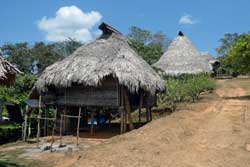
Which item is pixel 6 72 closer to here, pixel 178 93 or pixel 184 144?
pixel 184 144

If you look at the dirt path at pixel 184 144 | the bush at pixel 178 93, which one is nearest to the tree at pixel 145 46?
the bush at pixel 178 93

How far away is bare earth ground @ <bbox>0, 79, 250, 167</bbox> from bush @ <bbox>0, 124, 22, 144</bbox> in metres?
1.58

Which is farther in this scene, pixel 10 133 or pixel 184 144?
pixel 10 133

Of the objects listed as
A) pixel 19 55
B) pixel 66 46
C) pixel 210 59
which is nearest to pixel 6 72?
pixel 19 55

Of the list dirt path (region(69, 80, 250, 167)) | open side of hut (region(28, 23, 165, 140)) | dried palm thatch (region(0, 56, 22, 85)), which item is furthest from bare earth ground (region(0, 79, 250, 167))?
dried palm thatch (region(0, 56, 22, 85))

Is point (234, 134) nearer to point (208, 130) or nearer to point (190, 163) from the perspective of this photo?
point (208, 130)

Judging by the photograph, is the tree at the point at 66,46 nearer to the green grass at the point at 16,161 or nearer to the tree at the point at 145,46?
the tree at the point at 145,46

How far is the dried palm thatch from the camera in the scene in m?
8.74

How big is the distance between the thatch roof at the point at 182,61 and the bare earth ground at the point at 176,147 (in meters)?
13.3

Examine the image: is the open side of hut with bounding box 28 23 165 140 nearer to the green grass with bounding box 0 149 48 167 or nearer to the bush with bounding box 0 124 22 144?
the bush with bounding box 0 124 22 144

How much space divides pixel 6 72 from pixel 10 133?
8645 mm

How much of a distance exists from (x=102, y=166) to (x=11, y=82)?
125 inches

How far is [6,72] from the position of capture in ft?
29.2

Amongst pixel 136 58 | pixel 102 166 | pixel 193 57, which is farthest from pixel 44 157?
pixel 193 57
